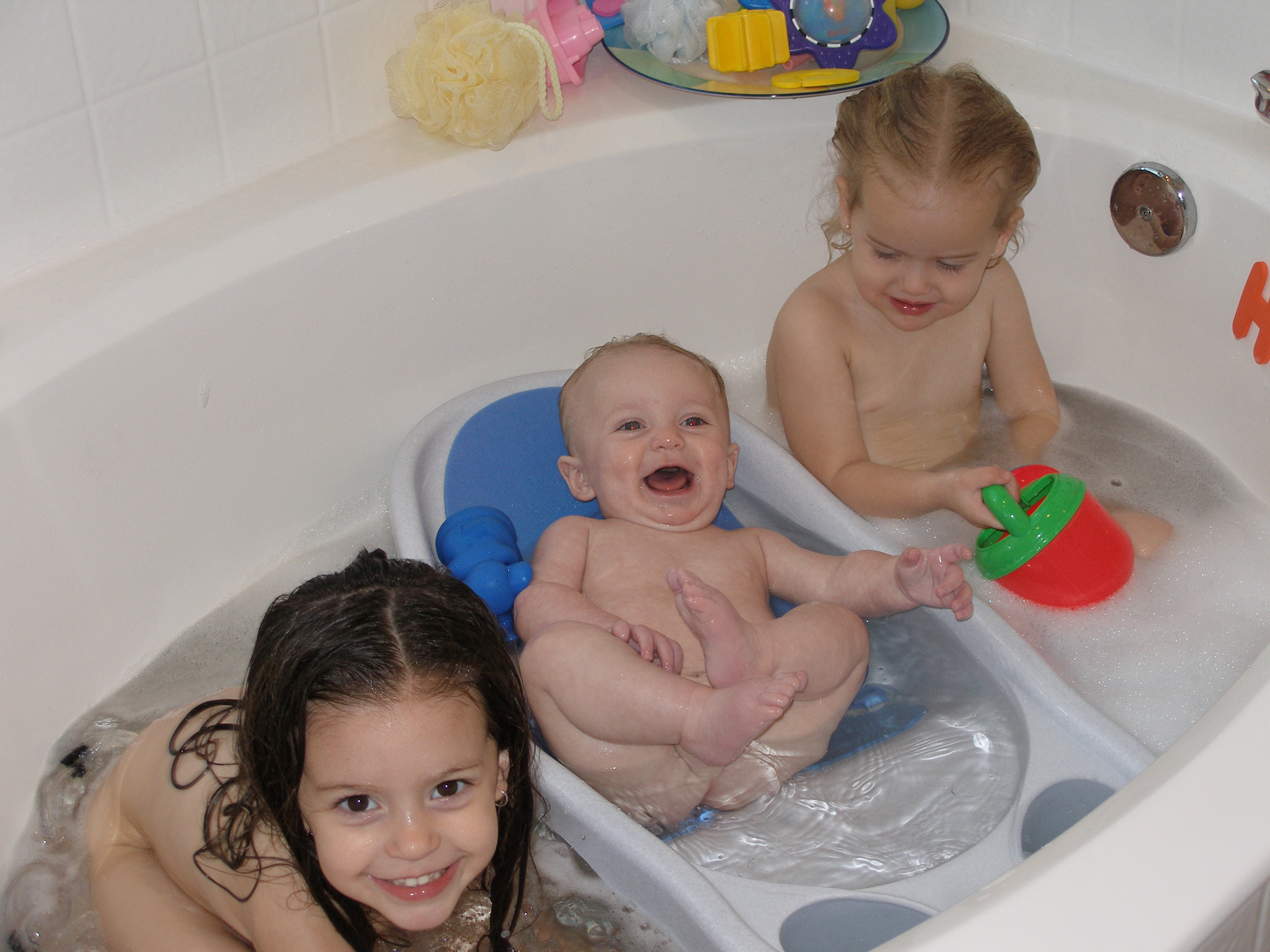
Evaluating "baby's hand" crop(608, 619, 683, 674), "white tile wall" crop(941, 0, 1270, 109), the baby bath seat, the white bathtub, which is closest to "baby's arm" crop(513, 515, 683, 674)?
"baby's hand" crop(608, 619, 683, 674)

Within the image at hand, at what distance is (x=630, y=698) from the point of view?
3.54 ft

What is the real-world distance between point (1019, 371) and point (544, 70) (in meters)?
0.65

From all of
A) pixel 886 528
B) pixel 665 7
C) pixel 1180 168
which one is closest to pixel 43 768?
pixel 886 528

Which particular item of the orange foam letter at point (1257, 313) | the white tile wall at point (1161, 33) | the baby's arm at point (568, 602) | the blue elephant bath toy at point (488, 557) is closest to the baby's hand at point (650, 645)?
the baby's arm at point (568, 602)

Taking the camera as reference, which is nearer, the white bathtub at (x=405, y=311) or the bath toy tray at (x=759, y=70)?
the white bathtub at (x=405, y=311)

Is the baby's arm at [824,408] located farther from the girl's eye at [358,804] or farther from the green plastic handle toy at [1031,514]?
the girl's eye at [358,804]

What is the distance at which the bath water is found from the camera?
4.23 feet

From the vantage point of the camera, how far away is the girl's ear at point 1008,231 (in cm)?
133

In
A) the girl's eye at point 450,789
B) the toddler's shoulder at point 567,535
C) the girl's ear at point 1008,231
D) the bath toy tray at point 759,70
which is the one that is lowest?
the toddler's shoulder at point 567,535

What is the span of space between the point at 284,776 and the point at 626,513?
50cm

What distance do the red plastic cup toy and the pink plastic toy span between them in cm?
71

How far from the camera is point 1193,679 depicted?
1293 millimetres

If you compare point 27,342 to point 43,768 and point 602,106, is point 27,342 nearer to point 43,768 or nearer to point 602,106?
point 43,768

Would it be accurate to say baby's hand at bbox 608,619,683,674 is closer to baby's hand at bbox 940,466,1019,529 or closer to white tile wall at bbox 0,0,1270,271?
baby's hand at bbox 940,466,1019,529
